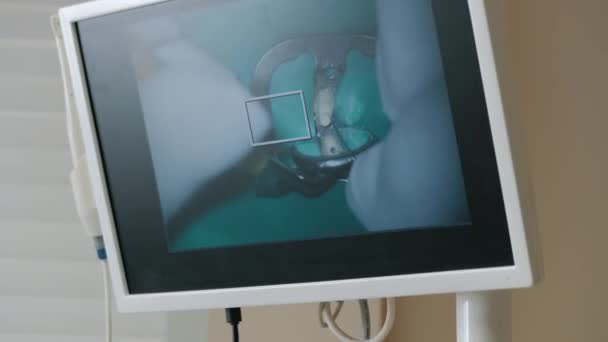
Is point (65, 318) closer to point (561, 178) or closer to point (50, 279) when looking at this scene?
point (50, 279)

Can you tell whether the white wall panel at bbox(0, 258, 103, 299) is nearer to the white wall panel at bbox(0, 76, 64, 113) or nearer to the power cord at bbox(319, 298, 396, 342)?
the white wall panel at bbox(0, 76, 64, 113)

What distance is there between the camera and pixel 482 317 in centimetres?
69

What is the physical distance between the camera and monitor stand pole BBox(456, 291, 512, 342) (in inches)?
27.1

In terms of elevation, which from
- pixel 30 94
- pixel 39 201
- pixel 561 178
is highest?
pixel 30 94

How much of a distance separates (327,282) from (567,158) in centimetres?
50

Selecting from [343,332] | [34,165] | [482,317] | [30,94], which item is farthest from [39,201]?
[482,317]

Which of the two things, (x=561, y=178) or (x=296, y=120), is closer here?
(x=296, y=120)

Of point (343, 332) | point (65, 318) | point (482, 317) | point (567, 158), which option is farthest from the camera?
point (65, 318)

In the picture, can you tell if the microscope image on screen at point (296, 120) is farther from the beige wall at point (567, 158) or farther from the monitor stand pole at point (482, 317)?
the beige wall at point (567, 158)

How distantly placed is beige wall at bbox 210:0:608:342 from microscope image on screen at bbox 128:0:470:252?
36 cm

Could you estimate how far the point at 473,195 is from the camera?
0.66 m

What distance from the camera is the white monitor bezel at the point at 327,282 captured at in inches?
25.1

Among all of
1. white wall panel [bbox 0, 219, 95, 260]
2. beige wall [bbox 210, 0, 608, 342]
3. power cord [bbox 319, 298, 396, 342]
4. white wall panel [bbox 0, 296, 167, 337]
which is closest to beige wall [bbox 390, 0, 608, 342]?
beige wall [bbox 210, 0, 608, 342]

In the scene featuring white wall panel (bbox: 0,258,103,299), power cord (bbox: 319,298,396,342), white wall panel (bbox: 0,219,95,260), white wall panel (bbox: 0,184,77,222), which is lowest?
power cord (bbox: 319,298,396,342)
